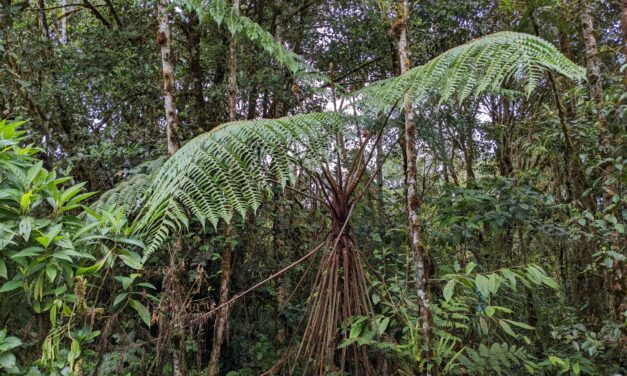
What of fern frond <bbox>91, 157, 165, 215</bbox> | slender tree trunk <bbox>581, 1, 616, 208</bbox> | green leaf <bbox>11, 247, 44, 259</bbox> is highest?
slender tree trunk <bbox>581, 1, 616, 208</bbox>

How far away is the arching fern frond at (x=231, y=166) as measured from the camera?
1650 mm

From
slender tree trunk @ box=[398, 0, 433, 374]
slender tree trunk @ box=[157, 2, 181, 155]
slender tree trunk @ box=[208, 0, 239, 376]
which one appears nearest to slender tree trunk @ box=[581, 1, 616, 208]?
slender tree trunk @ box=[398, 0, 433, 374]

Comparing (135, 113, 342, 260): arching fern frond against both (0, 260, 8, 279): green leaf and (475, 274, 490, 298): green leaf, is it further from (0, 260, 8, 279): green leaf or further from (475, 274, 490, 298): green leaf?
(475, 274, 490, 298): green leaf

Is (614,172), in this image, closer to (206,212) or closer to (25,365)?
(206,212)

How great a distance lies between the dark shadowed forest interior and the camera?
5.30 ft

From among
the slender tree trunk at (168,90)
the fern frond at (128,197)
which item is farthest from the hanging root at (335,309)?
the slender tree trunk at (168,90)

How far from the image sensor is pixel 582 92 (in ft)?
8.93

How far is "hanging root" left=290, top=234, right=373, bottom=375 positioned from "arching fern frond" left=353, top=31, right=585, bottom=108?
74 centimetres

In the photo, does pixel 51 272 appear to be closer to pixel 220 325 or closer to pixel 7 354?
pixel 7 354

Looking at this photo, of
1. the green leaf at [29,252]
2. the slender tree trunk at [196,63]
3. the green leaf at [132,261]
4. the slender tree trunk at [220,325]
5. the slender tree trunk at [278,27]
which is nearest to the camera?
the green leaf at [29,252]

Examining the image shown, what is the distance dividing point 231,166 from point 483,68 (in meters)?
1.13

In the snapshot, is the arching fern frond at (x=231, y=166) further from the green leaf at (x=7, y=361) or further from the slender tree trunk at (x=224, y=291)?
the slender tree trunk at (x=224, y=291)

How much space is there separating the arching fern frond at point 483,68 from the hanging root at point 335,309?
74cm

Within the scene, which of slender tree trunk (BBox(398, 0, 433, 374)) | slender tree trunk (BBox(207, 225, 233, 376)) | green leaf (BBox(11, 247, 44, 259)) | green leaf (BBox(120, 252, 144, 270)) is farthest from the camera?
slender tree trunk (BBox(207, 225, 233, 376))
